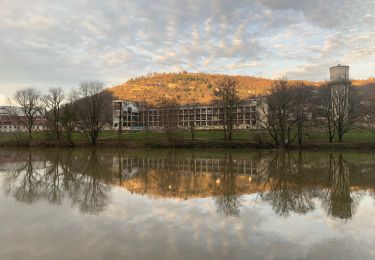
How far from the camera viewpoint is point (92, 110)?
215ft

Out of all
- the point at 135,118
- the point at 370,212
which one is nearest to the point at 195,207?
the point at 370,212

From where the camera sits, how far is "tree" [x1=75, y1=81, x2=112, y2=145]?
209ft

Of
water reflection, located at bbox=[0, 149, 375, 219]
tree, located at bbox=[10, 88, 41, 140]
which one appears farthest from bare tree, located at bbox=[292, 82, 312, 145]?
tree, located at bbox=[10, 88, 41, 140]

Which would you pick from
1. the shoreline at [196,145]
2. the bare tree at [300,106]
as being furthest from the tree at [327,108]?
the shoreline at [196,145]

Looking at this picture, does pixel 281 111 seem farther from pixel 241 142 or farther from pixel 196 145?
pixel 196 145

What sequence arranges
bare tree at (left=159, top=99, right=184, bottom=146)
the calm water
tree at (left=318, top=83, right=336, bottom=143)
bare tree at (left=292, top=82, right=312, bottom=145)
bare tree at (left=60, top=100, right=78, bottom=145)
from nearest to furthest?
the calm water → bare tree at (left=292, top=82, right=312, bottom=145) → tree at (left=318, top=83, right=336, bottom=143) → bare tree at (left=159, top=99, right=184, bottom=146) → bare tree at (left=60, top=100, right=78, bottom=145)

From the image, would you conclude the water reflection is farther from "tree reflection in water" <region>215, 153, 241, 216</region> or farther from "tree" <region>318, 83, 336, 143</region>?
"tree" <region>318, 83, 336, 143</region>

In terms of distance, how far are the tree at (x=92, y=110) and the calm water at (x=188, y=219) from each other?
44.9 metres

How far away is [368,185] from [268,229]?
1138 centimetres

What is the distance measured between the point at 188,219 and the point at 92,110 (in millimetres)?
58426

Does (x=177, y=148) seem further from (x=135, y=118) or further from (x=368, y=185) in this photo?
(x=135, y=118)

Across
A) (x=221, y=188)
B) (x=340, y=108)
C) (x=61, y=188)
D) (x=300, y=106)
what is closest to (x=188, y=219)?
(x=221, y=188)

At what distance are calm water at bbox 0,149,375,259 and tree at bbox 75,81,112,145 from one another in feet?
147

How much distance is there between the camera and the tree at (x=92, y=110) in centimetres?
6356
